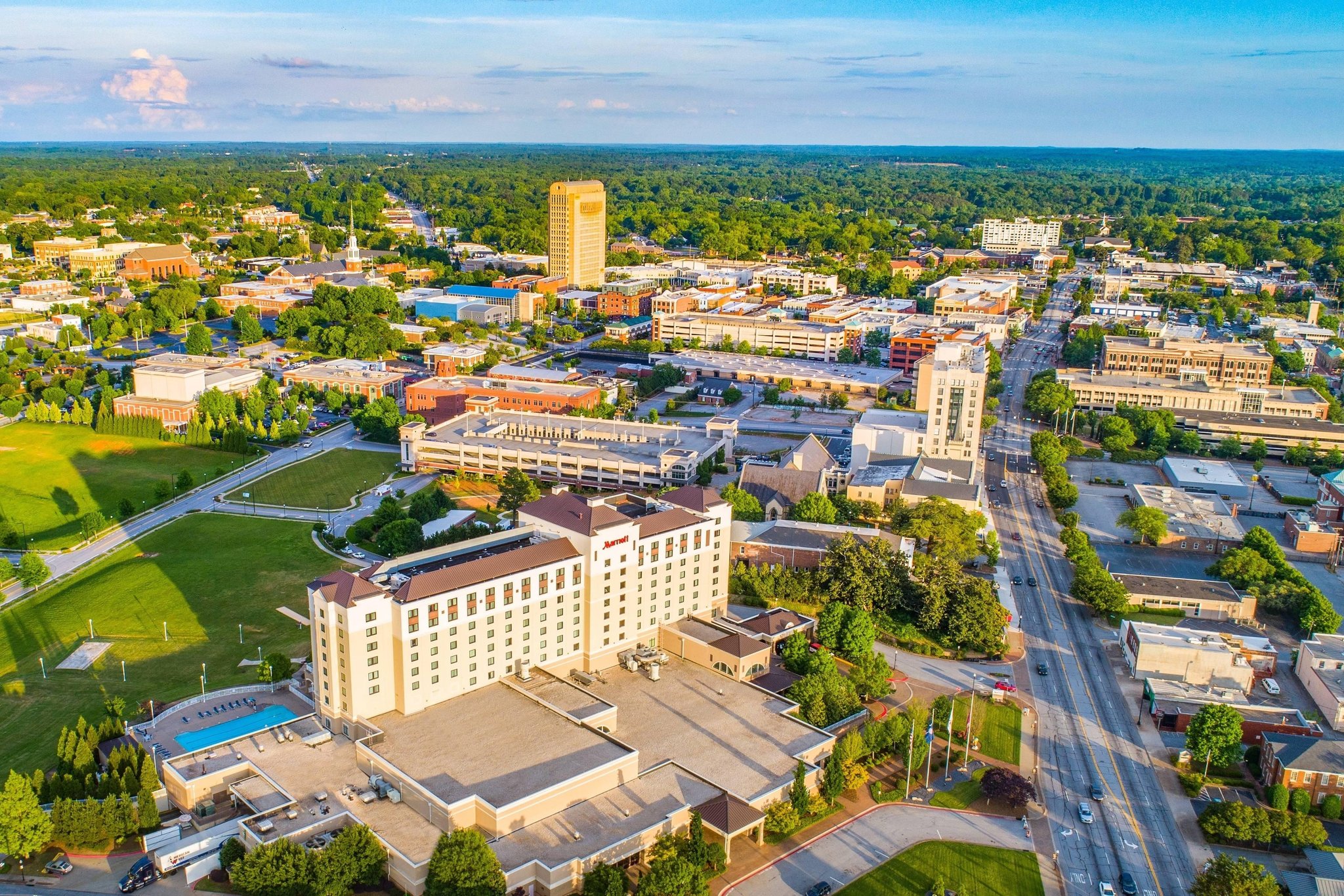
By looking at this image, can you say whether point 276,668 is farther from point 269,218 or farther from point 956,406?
point 269,218

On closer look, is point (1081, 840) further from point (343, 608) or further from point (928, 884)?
point (343, 608)

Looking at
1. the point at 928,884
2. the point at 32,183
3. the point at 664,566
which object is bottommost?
the point at 928,884

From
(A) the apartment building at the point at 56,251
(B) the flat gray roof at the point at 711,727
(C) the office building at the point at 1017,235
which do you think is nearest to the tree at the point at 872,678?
(B) the flat gray roof at the point at 711,727

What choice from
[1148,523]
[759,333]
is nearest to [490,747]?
[1148,523]

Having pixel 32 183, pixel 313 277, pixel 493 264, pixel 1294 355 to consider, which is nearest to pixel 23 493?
pixel 313 277

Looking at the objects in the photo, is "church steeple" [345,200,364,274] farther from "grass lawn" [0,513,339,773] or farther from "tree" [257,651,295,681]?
"tree" [257,651,295,681]

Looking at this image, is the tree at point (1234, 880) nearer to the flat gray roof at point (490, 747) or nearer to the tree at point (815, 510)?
the flat gray roof at point (490, 747)
